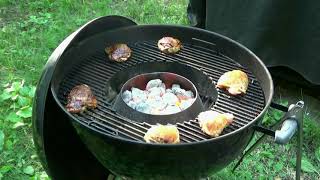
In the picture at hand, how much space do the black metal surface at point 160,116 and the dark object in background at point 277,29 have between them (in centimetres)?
110

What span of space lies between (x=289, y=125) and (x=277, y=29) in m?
1.36

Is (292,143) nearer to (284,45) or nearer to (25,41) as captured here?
(284,45)

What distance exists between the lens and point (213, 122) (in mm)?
1843

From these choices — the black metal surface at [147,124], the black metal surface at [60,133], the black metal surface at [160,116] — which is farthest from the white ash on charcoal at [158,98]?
the black metal surface at [60,133]

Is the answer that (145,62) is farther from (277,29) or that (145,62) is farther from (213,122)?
(277,29)

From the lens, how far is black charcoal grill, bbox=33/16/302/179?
178cm

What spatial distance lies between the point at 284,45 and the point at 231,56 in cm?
99

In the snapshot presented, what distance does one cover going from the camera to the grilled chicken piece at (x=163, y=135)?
1.76m

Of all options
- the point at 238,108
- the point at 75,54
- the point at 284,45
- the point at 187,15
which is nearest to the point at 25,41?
the point at 187,15

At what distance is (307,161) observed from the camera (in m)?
2.91

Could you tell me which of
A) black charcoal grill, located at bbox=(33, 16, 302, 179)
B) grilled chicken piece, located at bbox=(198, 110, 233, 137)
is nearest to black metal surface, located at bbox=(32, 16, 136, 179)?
black charcoal grill, located at bbox=(33, 16, 302, 179)

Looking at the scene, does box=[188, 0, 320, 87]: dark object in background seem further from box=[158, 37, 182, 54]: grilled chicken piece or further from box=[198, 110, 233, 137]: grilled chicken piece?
box=[198, 110, 233, 137]: grilled chicken piece

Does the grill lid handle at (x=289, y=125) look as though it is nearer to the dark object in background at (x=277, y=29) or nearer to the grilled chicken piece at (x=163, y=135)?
the grilled chicken piece at (x=163, y=135)

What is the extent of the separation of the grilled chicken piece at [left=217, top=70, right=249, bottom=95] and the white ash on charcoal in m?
0.16
